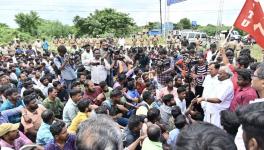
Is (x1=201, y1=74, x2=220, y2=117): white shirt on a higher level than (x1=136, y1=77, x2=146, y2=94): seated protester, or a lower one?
higher

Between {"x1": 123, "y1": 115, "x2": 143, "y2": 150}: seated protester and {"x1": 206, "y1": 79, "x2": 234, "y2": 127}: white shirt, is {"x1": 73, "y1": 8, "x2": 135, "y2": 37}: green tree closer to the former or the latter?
{"x1": 206, "y1": 79, "x2": 234, "y2": 127}: white shirt

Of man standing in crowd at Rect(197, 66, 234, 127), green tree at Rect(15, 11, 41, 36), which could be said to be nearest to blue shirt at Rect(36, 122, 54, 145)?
man standing in crowd at Rect(197, 66, 234, 127)

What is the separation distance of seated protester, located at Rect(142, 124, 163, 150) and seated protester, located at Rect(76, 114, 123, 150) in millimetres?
2202

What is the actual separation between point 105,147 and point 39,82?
709 cm

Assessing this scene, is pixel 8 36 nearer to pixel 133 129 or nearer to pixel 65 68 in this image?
pixel 65 68

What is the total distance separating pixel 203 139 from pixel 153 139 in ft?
8.77

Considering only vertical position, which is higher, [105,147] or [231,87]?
[105,147]

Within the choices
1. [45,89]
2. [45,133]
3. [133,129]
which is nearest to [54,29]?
[45,89]

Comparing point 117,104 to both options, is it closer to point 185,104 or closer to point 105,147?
point 185,104

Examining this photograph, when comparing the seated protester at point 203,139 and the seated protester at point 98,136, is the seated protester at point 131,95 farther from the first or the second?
the seated protester at point 203,139

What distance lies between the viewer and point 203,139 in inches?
63.8

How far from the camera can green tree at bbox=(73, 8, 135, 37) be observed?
39562mm

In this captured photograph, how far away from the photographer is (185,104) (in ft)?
21.4

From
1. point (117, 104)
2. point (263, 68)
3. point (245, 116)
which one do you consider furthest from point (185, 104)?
point (245, 116)
